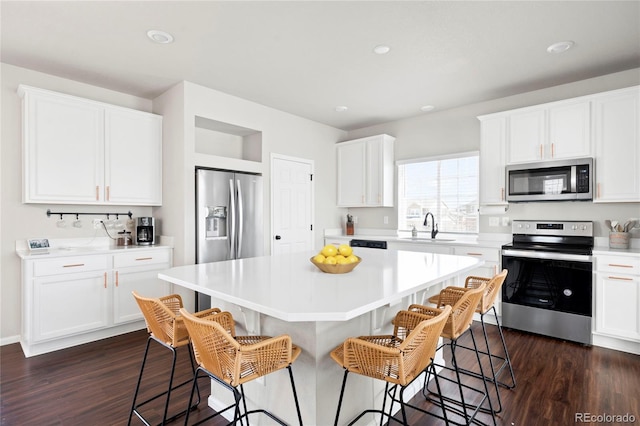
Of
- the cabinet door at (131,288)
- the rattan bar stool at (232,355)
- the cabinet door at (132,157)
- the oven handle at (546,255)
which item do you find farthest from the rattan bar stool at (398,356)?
the cabinet door at (132,157)

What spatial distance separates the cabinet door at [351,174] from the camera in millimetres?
5312

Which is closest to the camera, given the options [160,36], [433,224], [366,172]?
[160,36]

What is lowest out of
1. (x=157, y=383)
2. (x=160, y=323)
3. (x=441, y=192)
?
(x=157, y=383)

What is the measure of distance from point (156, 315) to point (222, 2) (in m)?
2.06

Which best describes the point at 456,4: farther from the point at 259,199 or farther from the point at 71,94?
the point at 71,94

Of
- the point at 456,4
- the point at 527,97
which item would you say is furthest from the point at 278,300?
the point at 527,97

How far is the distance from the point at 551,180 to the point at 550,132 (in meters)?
0.50

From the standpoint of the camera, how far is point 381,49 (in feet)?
9.61

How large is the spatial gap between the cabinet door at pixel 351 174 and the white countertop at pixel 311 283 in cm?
274

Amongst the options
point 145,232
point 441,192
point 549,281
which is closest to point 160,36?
point 145,232

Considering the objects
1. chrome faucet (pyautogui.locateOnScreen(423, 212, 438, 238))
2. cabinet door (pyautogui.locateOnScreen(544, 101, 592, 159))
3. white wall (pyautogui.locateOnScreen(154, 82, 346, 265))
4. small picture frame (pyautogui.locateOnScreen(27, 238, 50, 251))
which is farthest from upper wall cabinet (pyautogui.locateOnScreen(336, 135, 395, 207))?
small picture frame (pyautogui.locateOnScreen(27, 238, 50, 251))

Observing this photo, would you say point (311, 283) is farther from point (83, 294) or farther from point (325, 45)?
point (83, 294)

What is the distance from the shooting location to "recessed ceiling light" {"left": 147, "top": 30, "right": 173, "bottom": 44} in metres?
2.66

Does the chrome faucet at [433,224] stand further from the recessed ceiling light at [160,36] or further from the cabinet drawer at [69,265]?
the cabinet drawer at [69,265]
